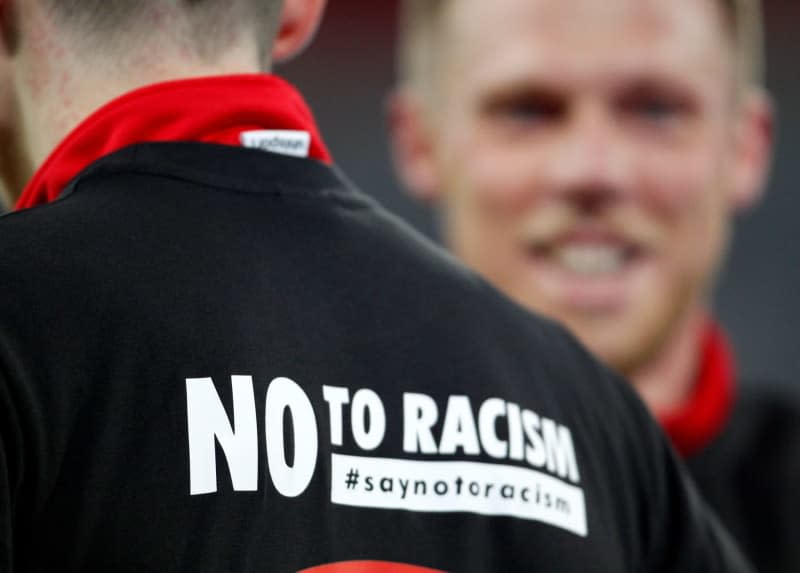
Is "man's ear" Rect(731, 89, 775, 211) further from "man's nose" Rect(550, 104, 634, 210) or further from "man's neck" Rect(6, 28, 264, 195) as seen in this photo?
"man's neck" Rect(6, 28, 264, 195)

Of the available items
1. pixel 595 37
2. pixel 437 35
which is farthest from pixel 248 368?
pixel 437 35

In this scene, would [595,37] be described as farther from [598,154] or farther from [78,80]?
[78,80]

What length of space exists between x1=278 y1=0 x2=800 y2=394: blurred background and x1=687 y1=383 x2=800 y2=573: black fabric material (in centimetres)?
278

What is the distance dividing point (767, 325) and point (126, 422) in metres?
4.86

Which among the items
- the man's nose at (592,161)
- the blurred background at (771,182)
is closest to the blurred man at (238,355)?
the man's nose at (592,161)

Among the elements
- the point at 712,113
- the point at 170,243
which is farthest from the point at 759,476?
the point at 170,243

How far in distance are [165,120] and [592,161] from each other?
1.26 m

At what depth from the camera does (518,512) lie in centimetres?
93

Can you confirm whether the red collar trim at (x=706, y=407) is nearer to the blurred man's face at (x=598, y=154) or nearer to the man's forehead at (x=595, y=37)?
the blurred man's face at (x=598, y=154)

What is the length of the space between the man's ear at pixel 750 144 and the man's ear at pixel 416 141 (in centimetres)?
46

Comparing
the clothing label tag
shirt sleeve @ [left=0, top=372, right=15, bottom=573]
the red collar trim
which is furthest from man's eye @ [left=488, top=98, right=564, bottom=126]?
shirt sleeve @ [left=0, top=372, right=15, bottom=573]

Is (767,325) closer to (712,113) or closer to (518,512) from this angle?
(712,113)

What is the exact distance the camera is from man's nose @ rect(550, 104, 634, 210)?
2045 mm

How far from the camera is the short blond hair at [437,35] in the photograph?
2.19 m
